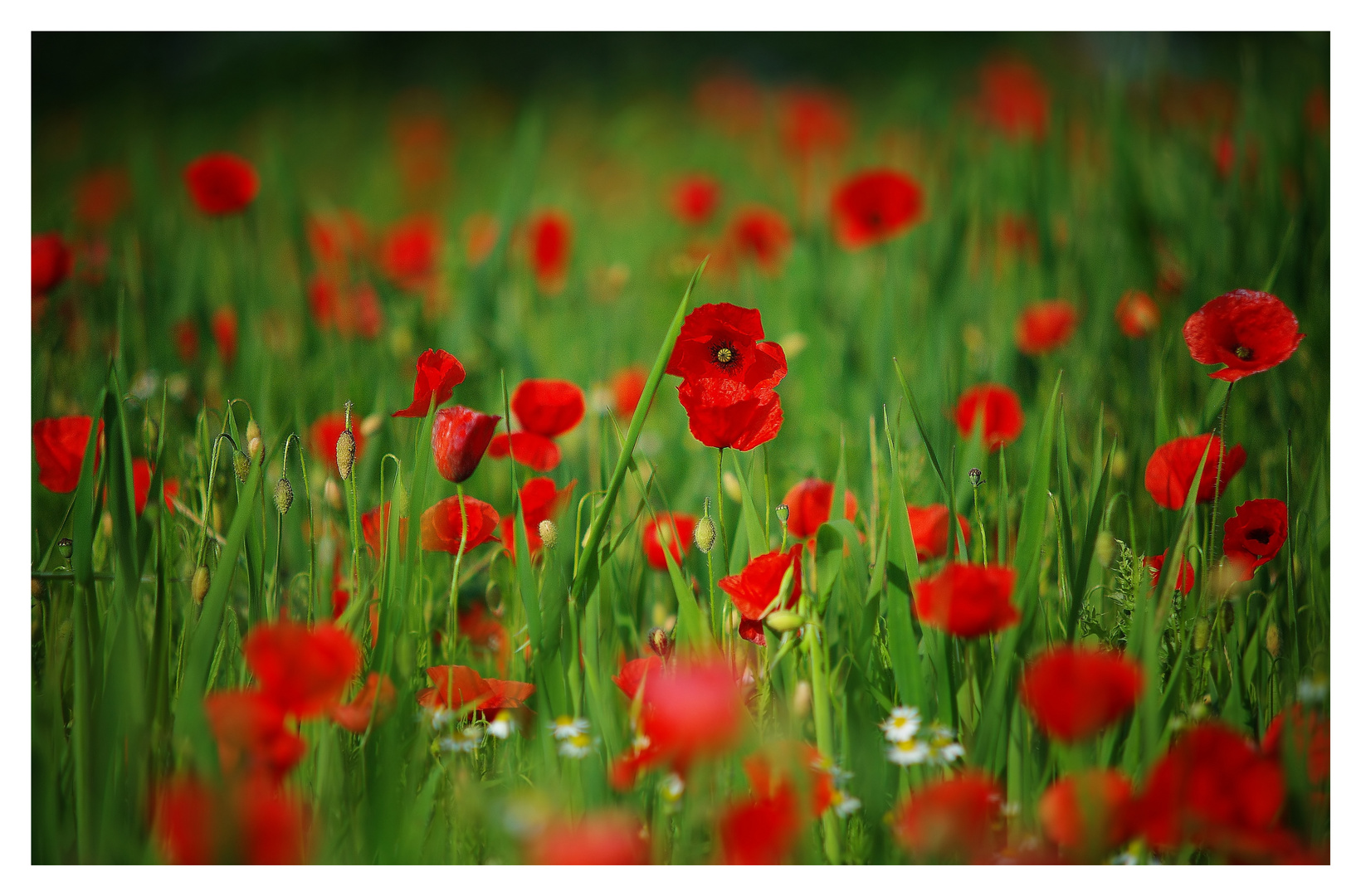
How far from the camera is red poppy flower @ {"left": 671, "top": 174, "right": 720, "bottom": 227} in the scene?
215cm

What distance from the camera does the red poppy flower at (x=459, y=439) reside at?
916 mm

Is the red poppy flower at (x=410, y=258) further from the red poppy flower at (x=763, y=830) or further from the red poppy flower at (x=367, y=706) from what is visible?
the red poppy flower at (x=763, y=830)

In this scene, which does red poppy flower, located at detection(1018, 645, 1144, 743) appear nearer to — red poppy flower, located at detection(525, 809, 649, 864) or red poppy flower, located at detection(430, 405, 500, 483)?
red poppy flower, located at detection(525, 809, 649, 864)

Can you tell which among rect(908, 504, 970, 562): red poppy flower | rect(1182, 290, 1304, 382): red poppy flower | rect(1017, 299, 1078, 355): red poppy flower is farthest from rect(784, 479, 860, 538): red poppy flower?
rect(1017, 299, 1078, 355): red poppy flower

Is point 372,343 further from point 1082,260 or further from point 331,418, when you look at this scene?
Answer: point 1082,260

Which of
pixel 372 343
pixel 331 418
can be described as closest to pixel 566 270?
pixel 372 343

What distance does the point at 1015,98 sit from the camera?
2.08 m

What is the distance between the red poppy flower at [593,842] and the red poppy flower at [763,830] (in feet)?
0.27

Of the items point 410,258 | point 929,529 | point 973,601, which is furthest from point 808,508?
point 410,258

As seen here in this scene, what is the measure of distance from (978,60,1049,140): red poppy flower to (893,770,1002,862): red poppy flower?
1577 millimetres

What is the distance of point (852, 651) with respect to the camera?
896mm
